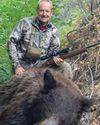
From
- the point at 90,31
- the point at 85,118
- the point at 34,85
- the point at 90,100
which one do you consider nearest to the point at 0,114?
the point at 34,85

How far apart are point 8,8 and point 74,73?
9.89ft

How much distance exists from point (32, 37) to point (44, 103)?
3113 millimetres

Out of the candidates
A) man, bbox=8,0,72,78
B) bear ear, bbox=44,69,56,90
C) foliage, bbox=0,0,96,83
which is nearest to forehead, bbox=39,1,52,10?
man, bbox=8,0,72,78

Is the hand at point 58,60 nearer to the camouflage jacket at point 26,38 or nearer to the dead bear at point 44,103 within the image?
the camouflage jacket at point 26,38

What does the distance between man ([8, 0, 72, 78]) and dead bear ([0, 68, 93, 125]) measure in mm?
2341

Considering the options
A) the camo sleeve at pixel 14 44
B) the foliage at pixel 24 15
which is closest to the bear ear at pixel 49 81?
the camo sleeve at pixel 14 44

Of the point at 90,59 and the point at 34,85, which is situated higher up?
the point at 34,85

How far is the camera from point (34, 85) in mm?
6848

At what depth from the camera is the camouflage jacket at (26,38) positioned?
30.8ft

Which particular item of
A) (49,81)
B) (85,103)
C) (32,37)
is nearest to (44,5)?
(32,37)

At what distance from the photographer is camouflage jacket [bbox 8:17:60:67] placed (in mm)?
9398

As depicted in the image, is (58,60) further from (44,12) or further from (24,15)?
(24,15)

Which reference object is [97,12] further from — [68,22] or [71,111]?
[71,111]

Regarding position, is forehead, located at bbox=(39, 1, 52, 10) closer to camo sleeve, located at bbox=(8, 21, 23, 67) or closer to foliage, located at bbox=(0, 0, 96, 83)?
camo sleeve, located at bbox=(8, 21, 23, 67)
